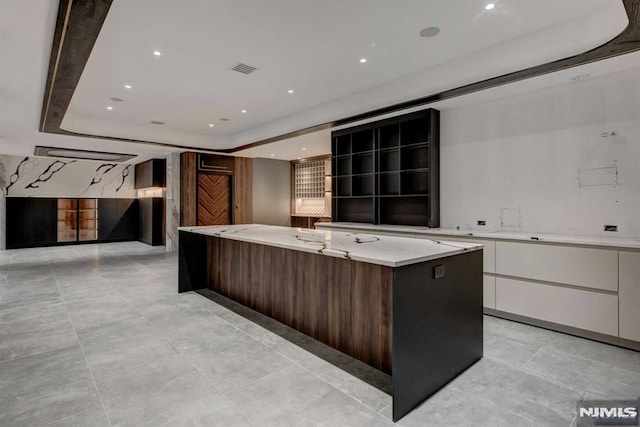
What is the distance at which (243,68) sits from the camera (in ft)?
13.6

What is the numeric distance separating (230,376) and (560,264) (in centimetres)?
300

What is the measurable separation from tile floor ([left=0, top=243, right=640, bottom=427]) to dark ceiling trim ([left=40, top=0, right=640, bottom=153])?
8.19 feet

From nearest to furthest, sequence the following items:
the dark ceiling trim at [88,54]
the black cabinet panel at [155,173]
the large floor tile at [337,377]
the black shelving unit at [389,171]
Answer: the large floor tile at [337,377] → the dark ceiling trim at [88,54] → the black shelving unit at [389,171] → the black cabinet panel at [155,173]

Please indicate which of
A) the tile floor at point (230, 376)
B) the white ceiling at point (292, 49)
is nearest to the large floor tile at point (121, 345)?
the tile floor at point (230, 376)

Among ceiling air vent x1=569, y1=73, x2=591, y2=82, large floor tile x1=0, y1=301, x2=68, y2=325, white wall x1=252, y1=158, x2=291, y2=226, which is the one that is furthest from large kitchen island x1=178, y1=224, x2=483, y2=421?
white wall x1=252, y1=158, x2=291, y2=226

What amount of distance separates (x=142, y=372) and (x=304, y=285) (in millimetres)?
1347

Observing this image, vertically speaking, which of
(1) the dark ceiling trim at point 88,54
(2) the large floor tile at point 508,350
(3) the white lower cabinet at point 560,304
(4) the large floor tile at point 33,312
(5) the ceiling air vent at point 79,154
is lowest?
(2) the large floor tile at point 508,350

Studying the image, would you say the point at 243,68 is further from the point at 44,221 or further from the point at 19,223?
the point at 19,223

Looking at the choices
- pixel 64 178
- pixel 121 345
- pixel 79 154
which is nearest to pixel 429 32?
pixel 121 345

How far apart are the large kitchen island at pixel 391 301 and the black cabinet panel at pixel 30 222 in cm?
890

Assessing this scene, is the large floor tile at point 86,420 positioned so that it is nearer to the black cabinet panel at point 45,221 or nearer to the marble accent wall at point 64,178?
the black cabinet panel at point 45,221

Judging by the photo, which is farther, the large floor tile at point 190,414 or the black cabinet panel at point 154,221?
the black cabinet panel at point 154,221

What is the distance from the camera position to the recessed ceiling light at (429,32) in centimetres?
321

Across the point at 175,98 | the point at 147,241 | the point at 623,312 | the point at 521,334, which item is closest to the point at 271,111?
the point at 175,98
